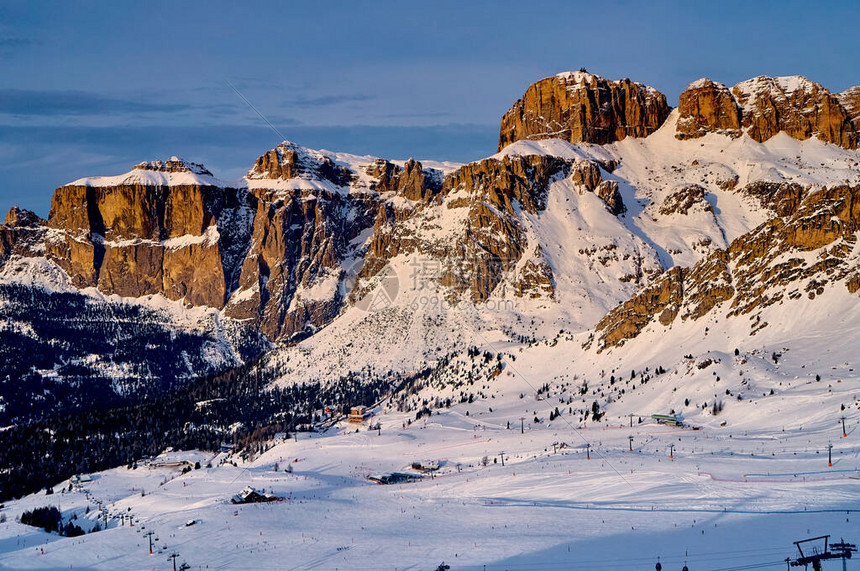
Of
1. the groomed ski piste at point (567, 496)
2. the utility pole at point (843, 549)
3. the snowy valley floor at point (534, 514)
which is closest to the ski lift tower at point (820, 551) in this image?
the utility pole at point (843, 549)

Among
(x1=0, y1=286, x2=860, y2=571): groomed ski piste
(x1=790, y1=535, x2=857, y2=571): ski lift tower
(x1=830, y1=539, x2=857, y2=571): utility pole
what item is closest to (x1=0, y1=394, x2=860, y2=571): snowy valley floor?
(x1=0, y1=286, x2=860, y2=571): groomed ski piste

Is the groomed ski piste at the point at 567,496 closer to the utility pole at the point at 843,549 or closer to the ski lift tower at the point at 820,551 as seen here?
the ski lift tower at the point at 820,551

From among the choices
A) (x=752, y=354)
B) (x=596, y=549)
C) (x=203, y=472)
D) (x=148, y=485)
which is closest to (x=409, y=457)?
(x=203, y=472)

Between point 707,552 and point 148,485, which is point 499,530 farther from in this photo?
point 148,485

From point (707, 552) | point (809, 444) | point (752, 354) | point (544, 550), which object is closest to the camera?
point (707, 552)

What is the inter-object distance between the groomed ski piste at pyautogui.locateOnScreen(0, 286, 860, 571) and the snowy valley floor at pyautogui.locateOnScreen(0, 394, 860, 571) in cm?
35

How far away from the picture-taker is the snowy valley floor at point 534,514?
92.5 meters

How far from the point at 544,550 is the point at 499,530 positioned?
33.0 ft

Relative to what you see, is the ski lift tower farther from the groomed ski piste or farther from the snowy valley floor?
the snowy valley floor

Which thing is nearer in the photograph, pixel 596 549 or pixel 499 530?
pixel 596 549

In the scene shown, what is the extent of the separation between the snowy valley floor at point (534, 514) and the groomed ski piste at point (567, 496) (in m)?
0.35

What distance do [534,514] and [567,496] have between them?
11617 mm

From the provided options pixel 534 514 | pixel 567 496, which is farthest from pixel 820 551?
pixel 567 496

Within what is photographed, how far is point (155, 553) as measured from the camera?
346ft
